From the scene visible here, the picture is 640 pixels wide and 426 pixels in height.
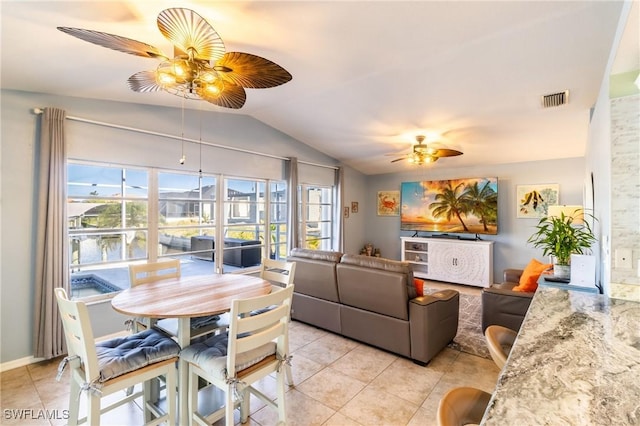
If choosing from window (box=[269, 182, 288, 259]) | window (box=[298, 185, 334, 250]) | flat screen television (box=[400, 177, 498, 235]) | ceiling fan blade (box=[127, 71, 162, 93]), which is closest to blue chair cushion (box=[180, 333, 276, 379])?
ceiling fan blade (box=[127, 71, 162, 93])

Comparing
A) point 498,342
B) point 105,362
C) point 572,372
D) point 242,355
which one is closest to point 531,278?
point 498,342

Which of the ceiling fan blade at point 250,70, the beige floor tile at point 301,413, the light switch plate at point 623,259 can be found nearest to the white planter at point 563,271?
the light switch plate at point 623,259

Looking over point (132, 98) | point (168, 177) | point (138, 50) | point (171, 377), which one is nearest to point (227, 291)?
point (171, 377)

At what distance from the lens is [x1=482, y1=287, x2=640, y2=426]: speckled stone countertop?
813 mm

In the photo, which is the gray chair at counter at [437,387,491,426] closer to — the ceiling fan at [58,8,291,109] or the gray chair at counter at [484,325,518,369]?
the gray chair at counter at [484,325,518,369]

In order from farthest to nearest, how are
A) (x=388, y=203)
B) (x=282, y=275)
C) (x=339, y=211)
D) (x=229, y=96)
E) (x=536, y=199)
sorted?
1. (x=388, y=203)
2. (x=339, y=211)
3. (x=536, y=199)
4. (x=282, y=275)
5. (x=229, y=96)

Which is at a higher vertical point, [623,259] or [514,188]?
[514,188]

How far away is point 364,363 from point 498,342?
1558mm

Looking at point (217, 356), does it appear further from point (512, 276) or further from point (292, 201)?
point (512, 276)

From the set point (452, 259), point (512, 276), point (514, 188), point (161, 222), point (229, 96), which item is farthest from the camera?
point (452, 259)

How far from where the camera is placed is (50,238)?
285cm

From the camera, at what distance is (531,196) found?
5.40 m

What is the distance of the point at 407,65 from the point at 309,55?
3.25ft

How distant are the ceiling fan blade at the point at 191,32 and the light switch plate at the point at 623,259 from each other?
2.77 metres
